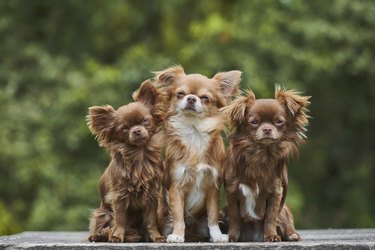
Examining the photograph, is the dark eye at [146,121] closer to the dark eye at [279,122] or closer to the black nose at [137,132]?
the black nose at [137,132]

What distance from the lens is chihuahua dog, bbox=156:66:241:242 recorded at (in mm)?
7238

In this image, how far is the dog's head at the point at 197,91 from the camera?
23.9 ft

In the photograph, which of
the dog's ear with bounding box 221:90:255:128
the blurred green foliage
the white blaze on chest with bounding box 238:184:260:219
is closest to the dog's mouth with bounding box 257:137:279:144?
the dog's ear with bounding box 221:90:255:128

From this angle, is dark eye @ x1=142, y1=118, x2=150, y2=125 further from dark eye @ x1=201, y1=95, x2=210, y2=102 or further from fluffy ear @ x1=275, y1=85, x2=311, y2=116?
fluffy ear @ x1=275, y1=85, x2=311, y2=116

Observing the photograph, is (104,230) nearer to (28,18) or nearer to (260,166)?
(260,166)

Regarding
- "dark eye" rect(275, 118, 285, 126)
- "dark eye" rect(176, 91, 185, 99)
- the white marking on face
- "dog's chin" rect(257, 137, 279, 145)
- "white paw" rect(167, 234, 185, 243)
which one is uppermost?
"dark eye" rect(176, 91, 185, 99)

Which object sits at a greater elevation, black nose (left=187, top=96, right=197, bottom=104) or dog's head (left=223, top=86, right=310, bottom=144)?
black nose (left=187, top=96, right=197, bottom=104)

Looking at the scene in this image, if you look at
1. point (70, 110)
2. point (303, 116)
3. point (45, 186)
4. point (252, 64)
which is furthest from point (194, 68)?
point (303, 116)

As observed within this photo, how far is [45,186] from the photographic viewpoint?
49.0ft

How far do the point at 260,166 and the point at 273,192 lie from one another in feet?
0.82

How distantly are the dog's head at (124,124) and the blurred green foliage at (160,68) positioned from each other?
5641mm

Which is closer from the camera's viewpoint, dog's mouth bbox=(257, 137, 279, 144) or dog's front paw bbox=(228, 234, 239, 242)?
dog's mouth bbox=(257, 137, 279, 144)

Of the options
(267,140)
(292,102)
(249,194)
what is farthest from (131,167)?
(292,102)

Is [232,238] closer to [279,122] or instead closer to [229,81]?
[279,122]
